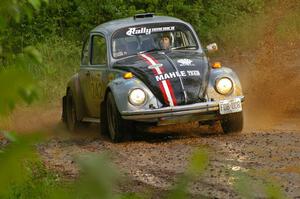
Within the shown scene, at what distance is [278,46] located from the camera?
23.7 m

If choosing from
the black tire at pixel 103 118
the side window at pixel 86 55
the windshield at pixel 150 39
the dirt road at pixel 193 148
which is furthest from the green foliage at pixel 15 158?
the side window at pixel 86 55

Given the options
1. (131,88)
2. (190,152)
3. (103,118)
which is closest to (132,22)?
(103,118)

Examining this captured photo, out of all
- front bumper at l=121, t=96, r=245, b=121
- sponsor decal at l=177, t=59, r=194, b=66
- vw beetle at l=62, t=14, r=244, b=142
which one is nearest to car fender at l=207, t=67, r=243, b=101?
vw beetle at l=62, t=14, r=244, b=142

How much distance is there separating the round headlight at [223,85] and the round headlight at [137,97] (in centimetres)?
94

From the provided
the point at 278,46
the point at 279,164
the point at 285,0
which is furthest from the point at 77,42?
the point at 279,164

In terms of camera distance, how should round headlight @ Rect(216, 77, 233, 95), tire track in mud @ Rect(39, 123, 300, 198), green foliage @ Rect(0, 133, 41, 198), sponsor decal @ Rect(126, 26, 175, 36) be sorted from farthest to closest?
1. sponsor decal @ Rect(126, 26, 175, 36)
2. round headlight @ Rect(216, 77, 233, 95)
3. tire track in mud @ Rect(39, 123, 300, 198)
4. green foliage @ Rect(0, 133, 41, 198)

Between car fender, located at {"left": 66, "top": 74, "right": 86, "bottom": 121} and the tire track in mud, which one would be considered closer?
the tire track in mud

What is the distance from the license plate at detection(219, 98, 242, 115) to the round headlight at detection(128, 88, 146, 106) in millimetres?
955

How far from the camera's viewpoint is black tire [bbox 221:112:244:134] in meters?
11.0

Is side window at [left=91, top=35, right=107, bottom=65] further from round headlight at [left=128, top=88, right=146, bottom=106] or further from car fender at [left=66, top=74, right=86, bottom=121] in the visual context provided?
round headlight at [left=128, top=88, right=146, bottom=106]

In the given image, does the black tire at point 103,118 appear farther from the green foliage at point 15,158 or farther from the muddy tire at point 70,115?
the green foliage at point 15,158

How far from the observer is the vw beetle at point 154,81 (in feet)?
34.5

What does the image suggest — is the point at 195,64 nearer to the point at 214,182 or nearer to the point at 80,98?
the point at 80,98

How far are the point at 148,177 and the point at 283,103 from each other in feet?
22.6
